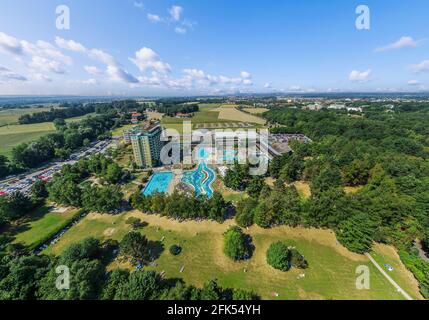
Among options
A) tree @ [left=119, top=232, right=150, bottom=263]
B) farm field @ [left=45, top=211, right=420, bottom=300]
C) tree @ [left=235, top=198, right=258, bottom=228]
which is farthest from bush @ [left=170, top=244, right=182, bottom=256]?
tree @ [left=235, top=198, right=258, bottom=228]

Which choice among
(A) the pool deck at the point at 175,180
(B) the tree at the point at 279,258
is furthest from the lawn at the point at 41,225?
(B) the tree at the point at 279,258

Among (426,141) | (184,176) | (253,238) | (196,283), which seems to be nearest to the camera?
(196,283)

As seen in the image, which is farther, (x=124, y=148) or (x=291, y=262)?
(x=124, y=148)

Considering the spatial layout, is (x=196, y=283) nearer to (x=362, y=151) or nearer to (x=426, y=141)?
(x=362, y=151)

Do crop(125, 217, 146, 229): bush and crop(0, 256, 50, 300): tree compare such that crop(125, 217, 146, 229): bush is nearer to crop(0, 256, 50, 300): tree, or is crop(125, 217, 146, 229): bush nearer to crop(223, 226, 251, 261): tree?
crop(0, 256, 50, 300): tree

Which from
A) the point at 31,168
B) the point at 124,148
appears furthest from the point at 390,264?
the point at 31,168

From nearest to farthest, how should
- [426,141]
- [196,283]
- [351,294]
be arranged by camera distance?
[351,294] → [196,283] → [426,141]

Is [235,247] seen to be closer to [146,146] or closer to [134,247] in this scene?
[134,247]
